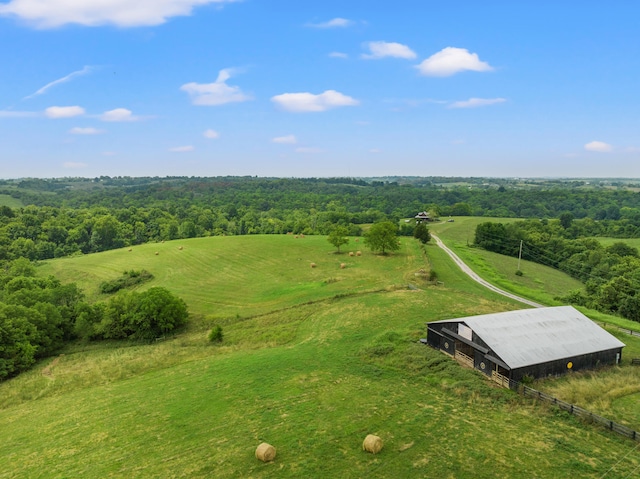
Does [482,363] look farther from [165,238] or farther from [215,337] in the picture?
[165,238]

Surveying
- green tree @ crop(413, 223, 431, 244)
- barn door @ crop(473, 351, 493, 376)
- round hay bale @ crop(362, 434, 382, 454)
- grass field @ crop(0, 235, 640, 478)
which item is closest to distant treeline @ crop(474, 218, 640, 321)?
grass field @ crop(0, 235, 640, 478)

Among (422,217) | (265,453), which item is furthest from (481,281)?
(422,217)

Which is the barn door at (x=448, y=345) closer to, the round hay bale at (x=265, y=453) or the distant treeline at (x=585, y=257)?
the round hay bale at (x=265, y=453)

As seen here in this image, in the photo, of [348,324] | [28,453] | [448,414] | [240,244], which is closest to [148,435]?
[28,453]

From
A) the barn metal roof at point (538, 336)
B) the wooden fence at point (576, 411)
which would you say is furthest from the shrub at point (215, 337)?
the wooden fence at point (576, 411)

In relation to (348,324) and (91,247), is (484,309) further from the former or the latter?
(91,247)

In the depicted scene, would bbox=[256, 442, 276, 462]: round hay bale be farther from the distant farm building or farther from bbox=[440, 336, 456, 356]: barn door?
the distant farm building
